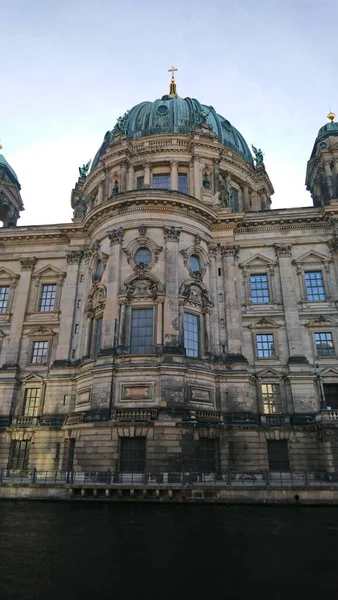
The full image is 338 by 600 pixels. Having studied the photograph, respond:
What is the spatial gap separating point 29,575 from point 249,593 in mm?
5057

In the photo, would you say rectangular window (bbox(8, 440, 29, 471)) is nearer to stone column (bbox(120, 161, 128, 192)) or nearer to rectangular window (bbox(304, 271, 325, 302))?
stone column (bbox(120, 161, 128, 192))

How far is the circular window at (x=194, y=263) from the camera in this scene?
3052cm

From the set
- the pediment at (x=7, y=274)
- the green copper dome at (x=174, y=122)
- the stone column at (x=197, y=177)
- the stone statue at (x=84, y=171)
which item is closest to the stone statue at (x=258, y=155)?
the green copper dome at (x=174, y=122)

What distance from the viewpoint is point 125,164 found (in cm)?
3803

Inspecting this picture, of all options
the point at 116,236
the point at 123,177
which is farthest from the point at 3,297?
the point at 123,177

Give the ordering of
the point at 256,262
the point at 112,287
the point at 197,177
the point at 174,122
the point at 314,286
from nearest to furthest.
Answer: the point at 112,287, the point at 314,286, the point at 256,262, the point at 197,177, the point at 174,122

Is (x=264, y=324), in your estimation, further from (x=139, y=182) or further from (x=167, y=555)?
(x=167, y=555)

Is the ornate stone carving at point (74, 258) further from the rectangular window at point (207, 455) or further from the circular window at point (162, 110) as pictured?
the circular window at point (162, 110)

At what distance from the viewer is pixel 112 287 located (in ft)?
92.8

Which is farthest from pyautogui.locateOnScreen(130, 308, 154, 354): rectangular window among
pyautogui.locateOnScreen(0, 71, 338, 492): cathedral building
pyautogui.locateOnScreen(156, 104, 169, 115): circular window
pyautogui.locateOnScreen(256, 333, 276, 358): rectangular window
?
pyautogui.locateOnScreen(156, 104, 169, 115): circular window

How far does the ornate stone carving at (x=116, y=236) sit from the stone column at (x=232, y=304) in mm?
8784

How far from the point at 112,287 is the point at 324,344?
1649cm

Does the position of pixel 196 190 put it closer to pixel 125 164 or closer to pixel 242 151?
pixel 125 164

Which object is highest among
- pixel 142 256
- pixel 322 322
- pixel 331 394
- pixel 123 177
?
pixel 123 177
